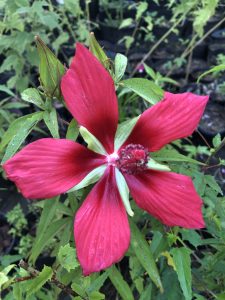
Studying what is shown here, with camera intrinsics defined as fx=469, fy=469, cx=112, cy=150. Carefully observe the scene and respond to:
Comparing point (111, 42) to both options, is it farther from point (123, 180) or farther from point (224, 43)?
point (123, 180)

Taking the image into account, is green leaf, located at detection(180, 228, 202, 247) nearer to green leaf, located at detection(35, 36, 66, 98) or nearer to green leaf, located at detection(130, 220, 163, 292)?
green leaf, located at detection(130, 220, 163, 292)

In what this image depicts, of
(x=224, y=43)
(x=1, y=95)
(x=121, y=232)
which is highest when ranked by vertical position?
(x=121, y=232)

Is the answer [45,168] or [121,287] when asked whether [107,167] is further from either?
[121,287]

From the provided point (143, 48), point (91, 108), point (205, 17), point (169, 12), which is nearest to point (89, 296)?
point (91, 108)

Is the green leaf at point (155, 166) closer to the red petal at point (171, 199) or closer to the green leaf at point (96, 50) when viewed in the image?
the red petal at point (171, 199)

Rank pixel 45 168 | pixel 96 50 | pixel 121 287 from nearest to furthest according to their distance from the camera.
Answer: pixel 45 168 < pixel 96 50 < pixel 121 287

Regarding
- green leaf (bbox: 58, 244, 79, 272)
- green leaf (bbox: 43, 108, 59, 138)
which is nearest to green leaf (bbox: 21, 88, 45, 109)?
green leaf (bbox: 43, 108, 59, 138)

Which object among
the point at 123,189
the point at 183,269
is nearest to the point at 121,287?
the point at 183,269
